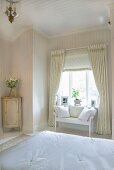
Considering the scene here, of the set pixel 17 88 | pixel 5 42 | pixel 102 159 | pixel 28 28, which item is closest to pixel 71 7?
pixel 28 28

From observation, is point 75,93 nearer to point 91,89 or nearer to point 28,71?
point 91,89

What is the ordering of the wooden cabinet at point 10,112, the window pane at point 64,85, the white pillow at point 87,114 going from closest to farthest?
1. the white pillow at point 87,114
2. the wooden cabinet at point 10,112
3. the window pane at point 64,85

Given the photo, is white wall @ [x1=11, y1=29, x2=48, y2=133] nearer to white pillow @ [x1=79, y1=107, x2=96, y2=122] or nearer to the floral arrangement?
the floral arrangement

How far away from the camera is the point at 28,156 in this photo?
1560 millimetres

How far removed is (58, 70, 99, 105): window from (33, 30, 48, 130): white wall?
0.57m

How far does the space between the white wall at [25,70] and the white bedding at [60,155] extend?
100 inches

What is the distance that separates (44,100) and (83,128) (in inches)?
57.3

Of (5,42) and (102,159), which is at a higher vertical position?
(5,42)

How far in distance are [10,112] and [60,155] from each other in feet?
10.3

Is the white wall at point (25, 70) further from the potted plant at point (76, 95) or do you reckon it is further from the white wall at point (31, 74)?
the potted plant at point (76, 95)

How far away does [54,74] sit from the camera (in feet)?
16.6

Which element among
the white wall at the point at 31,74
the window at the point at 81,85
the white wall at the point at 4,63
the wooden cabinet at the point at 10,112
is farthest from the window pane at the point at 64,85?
the white wall at the point at 4,63

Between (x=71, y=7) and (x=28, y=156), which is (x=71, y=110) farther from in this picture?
(x=28, y=156)

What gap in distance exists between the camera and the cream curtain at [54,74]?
4957mm
